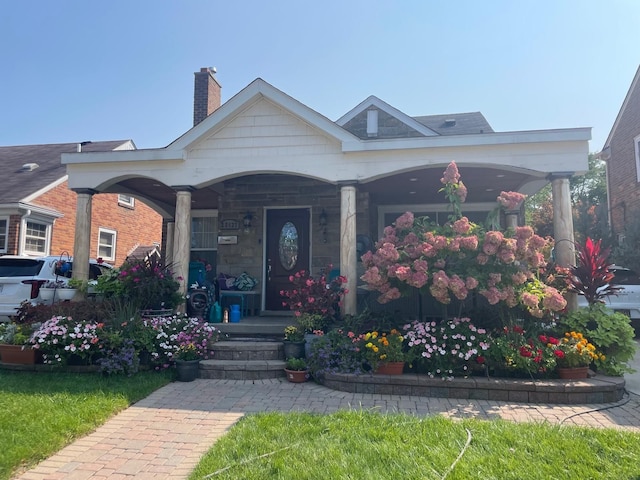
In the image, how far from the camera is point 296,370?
5293mm

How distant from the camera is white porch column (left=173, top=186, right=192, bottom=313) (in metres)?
6.88

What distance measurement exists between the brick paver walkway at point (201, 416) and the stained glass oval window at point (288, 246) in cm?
378

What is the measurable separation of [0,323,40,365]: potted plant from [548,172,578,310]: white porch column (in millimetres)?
7469

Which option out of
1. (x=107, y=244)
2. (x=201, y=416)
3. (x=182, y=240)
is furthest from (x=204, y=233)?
(x=107, y=244)

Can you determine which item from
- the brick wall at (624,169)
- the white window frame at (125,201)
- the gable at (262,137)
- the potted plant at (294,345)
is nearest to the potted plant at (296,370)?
the potted plant at (294,345)

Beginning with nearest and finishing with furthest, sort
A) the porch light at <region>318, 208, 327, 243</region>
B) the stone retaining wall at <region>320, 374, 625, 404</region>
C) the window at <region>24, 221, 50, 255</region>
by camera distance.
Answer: the stone retaining wall at <region>320, 374, 625, 404</region>, the porch light at <region>318, 208, 327, 243</region>, the window at <region>24, 221, 50, 255</region>

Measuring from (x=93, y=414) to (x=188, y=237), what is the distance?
356 cm

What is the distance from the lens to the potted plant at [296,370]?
5258mm

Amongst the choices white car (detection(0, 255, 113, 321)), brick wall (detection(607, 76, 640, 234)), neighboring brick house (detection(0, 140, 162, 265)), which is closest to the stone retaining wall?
white car (detection(0, 255, 113, 321))

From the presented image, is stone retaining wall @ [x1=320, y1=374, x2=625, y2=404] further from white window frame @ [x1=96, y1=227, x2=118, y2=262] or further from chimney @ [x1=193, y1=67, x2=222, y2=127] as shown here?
white window frame @ [x1=96, y1=227, x2=118, y2=262]

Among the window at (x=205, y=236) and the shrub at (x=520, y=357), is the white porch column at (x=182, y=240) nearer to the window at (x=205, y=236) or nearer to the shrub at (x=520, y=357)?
the window at (x=205, y=236)

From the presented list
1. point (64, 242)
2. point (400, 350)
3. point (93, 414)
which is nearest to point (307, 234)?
point (400, 350)

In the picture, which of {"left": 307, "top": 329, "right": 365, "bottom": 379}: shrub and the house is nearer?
{"left": 307, "top": 329, "right": 365, "bottom": 379}: shrub

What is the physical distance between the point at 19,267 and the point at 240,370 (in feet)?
16.5
